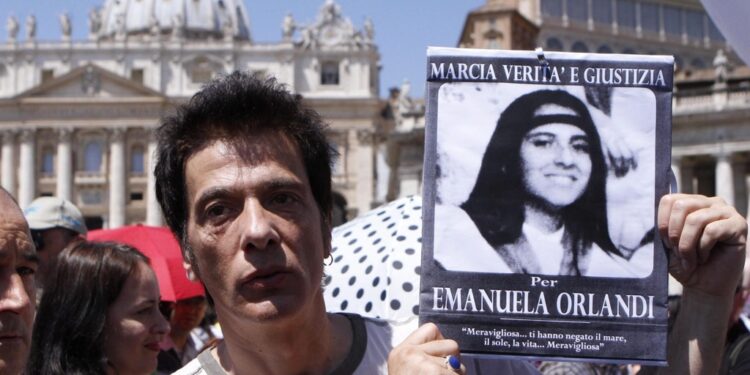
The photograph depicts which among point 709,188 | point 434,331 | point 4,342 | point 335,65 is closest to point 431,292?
point 434,331

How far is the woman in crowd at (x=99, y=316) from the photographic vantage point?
3898 millimetres

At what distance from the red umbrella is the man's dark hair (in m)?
3.08

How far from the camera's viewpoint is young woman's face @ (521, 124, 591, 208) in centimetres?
252

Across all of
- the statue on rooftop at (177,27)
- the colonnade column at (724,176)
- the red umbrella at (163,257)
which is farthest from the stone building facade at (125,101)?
the red umbrella at (163,257)

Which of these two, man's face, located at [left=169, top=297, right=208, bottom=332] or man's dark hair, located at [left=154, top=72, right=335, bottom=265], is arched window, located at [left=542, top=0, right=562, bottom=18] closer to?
man's face, located at [left=169, top=297, right=208, bottom=332]

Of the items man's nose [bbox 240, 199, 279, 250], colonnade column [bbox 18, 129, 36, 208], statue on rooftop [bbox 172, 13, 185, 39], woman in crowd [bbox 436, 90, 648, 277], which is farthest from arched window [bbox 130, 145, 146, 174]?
woman in crowd [bbox 436, 90, 648, 277]

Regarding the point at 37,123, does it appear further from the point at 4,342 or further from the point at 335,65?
the point at 4,342

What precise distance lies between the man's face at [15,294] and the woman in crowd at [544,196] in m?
0.99

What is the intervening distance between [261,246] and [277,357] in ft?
0.86

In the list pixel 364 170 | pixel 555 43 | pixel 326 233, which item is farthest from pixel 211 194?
pixel 364 170

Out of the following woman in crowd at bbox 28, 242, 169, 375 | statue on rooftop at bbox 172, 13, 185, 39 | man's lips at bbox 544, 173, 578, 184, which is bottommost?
woman in crowd at bbox 28, 242, 169, 375

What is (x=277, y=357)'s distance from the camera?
2.59 meters

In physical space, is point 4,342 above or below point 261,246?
below

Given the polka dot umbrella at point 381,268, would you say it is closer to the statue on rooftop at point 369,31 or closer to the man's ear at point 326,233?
the man's ear at point 326,233
